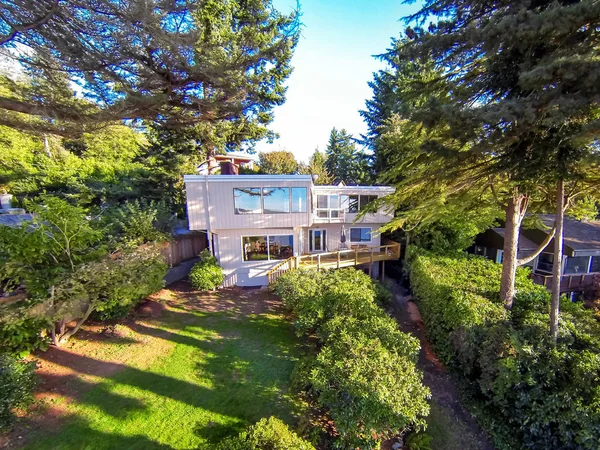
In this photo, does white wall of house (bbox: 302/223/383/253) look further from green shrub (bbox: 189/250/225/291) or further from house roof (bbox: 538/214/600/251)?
house roof (bbox: 538/214/600/251)

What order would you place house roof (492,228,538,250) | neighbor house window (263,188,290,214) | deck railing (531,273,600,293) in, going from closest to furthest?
1. neighbor house window (263,188,290,214)
2. deck railing (531,273,600,293)
3. house roof (492,228,538,250)

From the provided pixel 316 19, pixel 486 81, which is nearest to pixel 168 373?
pixel 486 81

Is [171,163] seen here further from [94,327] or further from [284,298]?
[284,298]

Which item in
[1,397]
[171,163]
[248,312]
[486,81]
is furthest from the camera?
[171,163]

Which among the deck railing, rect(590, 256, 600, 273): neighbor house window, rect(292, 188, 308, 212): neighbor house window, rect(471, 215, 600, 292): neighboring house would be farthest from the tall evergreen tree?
rect(590, 256, 600, 273): neighbor house window

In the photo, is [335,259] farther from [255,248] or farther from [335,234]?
[255,248]

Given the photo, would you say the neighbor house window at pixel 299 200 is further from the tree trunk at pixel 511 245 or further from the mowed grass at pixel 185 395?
the tree trunk at pixel 511 245
